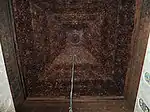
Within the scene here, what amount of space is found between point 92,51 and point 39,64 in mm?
273

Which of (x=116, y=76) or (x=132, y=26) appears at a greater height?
(x=132, y=26)

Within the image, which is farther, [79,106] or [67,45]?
[79,106]

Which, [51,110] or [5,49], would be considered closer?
[5,49]

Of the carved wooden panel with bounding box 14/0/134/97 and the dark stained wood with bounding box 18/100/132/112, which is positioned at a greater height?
the carved wooden panel with bounding box 14/0/134/97

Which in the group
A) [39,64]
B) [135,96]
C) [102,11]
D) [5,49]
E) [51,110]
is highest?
[102,11]

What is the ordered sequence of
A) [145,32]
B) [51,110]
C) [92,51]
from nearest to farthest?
1. [145,32]
2. [92,51]
3. [51,110]

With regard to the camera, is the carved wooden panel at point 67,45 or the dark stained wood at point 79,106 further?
the dark stained wood at point 79,106

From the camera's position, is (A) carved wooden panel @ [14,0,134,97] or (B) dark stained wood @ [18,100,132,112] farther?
(B) dark stained wood @ [18,100,132,112]

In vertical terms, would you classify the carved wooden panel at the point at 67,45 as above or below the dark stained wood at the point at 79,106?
above

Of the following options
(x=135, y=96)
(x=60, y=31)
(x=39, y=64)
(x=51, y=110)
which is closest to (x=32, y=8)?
(x=60, y=31)

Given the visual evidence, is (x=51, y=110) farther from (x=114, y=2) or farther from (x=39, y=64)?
(x=114, y=2)

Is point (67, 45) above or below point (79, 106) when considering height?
above

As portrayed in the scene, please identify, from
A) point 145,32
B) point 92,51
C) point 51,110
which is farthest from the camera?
point 51,110

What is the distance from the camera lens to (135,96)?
1075 mm
